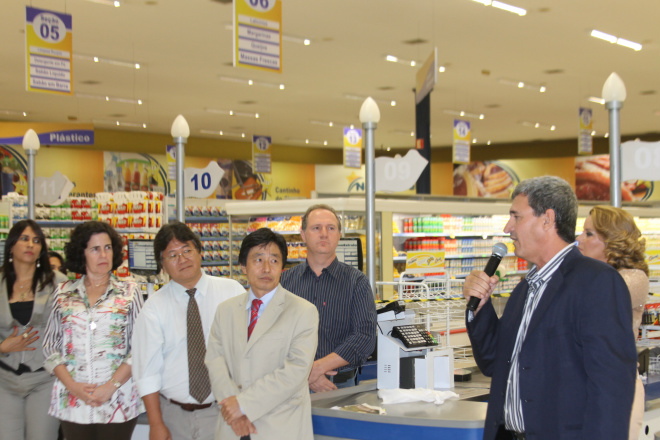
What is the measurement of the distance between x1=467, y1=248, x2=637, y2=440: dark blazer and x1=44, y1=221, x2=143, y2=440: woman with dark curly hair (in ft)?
6.18

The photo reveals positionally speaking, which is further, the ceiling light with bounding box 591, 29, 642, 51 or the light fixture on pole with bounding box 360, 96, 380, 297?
the ceiling light with bounding box 591, 29, 642, 51

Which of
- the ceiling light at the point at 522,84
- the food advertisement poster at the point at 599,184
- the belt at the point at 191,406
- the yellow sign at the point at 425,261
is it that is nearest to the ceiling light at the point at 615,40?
the ceiling light at the point at 522,84

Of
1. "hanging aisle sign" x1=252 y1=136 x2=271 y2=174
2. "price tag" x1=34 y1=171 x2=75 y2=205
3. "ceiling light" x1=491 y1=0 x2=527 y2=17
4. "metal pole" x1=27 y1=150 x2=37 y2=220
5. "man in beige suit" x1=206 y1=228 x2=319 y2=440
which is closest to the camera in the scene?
"man in beige suit" x1=206 y1=228 x2=319 y2=440

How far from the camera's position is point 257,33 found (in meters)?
6.69

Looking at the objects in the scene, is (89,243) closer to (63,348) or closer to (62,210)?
(63,348)

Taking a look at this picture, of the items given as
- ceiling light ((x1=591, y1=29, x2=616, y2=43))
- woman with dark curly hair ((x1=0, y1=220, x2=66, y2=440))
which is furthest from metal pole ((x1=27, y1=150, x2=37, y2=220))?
ceiling light ((x1=591, y1=29, x2=616, y2=43))

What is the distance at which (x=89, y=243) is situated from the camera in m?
3.34

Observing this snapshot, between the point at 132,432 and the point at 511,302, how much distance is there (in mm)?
1953

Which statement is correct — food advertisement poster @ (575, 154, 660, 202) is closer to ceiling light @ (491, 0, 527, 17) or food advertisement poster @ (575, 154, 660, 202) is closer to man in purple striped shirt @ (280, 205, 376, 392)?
ceiling light @ (491, 0, 527, 17)

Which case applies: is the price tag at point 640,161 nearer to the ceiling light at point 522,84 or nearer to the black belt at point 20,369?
the black belt at point 20,369

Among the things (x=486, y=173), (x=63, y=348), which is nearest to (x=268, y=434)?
(x=63, y=348)

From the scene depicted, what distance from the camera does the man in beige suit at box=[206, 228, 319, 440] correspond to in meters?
2.51

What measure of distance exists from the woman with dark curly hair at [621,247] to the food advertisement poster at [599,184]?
773 inches

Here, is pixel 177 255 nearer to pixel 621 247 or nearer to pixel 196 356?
pixel 196 356
